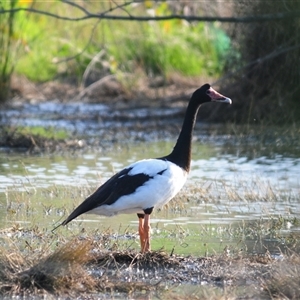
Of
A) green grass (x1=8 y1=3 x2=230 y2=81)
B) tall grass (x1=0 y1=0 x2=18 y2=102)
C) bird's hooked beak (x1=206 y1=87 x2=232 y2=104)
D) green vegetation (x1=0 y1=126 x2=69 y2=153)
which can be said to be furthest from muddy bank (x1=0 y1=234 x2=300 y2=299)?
green grass (x1=8 y1=3 x2=230 y2=81)

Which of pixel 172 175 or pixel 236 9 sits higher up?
pixel 236 9

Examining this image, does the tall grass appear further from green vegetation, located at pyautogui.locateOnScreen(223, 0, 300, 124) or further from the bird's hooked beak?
the bird's hooked beak

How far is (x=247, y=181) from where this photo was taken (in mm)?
12523

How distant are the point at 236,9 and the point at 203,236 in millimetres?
6435

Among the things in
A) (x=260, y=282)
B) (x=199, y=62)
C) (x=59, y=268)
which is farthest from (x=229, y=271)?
(x=199, y=62)

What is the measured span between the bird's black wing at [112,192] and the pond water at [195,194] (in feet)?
2.47

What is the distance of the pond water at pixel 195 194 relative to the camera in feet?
30.9

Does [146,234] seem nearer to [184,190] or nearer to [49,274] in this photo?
[49,274]

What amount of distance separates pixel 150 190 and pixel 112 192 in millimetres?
344

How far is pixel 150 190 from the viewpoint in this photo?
8461 millimetres

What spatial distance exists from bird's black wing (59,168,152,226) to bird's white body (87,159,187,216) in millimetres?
34

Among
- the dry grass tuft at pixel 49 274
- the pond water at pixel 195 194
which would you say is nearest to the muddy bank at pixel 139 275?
the dry grass tuft at pixel 49 274

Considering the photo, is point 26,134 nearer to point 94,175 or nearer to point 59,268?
point 94,175

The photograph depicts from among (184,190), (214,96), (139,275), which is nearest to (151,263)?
(139,275)
